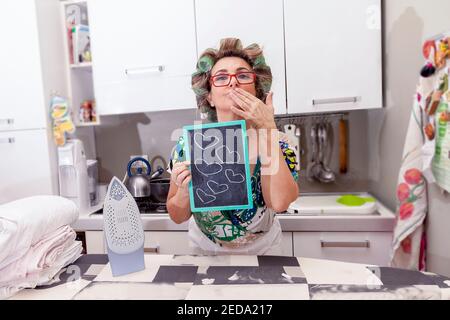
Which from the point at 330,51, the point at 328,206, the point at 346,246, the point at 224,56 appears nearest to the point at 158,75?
the point at 224,56

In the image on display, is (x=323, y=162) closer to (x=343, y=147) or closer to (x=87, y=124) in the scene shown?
(x=343, y=147)

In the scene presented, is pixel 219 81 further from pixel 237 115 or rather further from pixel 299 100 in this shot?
pixel 299 100

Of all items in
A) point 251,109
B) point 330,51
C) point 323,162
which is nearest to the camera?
point 251,109

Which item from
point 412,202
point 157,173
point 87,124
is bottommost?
point 412,202

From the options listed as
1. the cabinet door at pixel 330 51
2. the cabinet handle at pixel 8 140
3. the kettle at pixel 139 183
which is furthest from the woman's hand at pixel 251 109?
the cabinet handle at pixel 8 140

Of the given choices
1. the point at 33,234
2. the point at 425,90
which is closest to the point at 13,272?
the point at 33,234

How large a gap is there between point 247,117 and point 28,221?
1.38ft

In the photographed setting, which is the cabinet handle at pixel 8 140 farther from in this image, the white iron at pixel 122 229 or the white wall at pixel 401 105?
the white wall at pixel 401 105

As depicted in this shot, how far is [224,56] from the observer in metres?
0.56

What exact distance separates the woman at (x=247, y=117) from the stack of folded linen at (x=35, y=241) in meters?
0.21

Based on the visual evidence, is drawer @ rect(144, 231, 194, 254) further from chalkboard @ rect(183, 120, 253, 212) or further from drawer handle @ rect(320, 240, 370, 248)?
drawer handle @ rect(320, 240, 370, 248)

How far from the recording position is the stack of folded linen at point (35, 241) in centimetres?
52

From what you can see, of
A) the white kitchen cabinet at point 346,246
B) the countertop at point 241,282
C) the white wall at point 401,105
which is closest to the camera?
the countertop at point 241,282

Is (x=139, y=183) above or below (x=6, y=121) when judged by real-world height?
below
